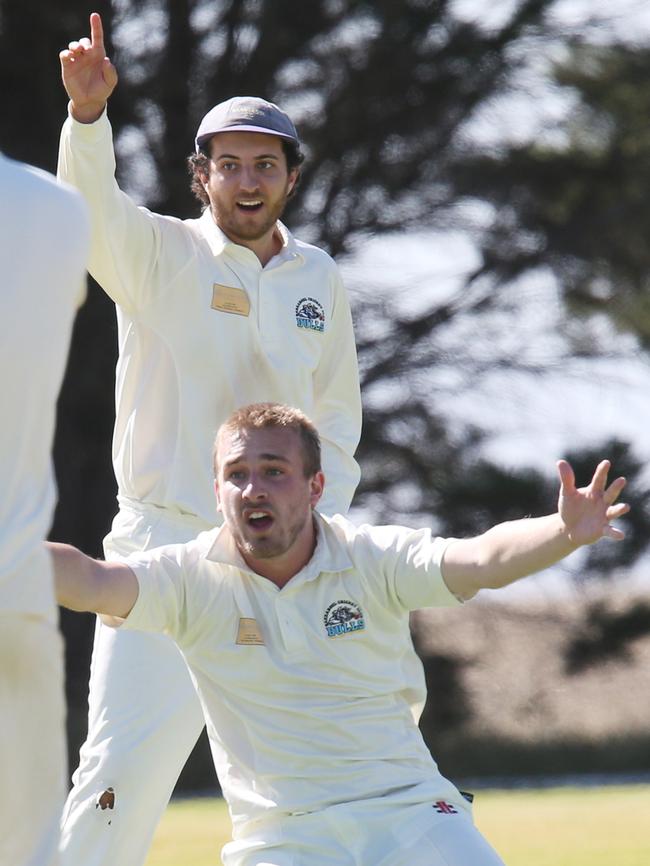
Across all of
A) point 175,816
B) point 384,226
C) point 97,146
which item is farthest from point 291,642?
point 384,226

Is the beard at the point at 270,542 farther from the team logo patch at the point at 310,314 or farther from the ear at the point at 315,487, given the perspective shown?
the team logo patch at the point at 310,314

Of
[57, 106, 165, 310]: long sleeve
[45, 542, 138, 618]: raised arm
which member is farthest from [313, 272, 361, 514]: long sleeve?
[45, 542, 138, 618]: raised arm

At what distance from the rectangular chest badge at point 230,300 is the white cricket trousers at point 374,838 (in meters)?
1.32

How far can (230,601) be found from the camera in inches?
151

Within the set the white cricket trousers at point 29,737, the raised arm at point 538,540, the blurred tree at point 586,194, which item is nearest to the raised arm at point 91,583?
the raised arm at point 538,540

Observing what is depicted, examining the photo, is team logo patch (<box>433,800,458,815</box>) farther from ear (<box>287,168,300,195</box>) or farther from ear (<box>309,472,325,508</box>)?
ear (<box>287,168,300,195</box>)

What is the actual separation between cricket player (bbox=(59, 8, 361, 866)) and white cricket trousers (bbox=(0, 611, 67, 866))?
1468 mm

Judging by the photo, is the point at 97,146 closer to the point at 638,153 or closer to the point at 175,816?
the point at 175,816

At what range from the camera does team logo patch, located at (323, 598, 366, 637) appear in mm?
3812

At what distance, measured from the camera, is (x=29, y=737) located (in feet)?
8.52

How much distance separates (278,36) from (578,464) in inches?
175

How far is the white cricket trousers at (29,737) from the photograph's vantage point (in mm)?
2572

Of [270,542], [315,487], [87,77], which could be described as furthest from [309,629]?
[87,77]

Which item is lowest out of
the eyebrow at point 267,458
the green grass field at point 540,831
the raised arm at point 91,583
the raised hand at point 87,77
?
the green grass field at point 540,831
